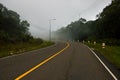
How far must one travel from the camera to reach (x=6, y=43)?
135 ft

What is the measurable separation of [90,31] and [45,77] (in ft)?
318

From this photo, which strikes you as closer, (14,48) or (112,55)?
(112,55)

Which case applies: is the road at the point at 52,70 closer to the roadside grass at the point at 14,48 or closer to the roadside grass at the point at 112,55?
the roadside grass at the point at 112,55

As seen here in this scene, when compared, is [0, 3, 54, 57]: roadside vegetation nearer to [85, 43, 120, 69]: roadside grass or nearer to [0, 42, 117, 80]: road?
[85, 43, 120, 69]: roadside grass

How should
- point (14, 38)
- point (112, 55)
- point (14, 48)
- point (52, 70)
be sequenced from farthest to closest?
point (14, 38) → point (14, 48) → point (112, 55) → point (52, 70)

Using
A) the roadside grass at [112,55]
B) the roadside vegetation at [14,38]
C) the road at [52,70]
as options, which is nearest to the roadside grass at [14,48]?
the roadside vegetation at [14,38]

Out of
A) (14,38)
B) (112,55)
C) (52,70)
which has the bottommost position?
(52,70)

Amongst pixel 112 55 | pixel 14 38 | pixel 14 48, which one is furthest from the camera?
pixel 14 38

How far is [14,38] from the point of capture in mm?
45375

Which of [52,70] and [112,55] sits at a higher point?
[112,55]

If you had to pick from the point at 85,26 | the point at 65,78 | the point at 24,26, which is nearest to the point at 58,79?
the point at 65,78

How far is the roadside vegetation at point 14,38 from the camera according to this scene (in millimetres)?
34213

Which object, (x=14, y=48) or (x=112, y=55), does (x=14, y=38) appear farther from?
(x=112, y=55)

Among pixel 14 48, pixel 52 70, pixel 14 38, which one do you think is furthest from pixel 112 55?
pixel 14 38
